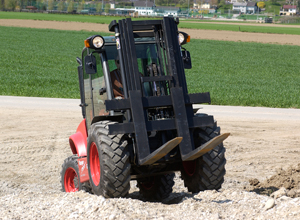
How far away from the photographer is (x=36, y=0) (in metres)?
127

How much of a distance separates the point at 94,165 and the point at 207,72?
2099 centimetres

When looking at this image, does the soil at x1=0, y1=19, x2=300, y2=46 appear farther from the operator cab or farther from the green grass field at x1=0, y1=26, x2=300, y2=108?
the operator cab

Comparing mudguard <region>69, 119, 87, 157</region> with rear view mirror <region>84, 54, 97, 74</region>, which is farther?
mudguard <region>69, 119, 87, 157</region>

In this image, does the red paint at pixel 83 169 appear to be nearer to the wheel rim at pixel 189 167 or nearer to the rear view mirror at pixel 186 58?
the wheel rim at pixel 189 167

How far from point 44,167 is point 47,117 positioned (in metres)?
3.73

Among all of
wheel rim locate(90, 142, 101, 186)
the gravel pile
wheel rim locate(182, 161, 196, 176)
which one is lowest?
the gravel pile

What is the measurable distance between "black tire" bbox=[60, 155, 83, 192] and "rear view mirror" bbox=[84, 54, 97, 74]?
152 cm

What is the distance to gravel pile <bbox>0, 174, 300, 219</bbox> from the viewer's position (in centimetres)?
452

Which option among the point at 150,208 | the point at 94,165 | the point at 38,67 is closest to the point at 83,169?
the point at 94,165

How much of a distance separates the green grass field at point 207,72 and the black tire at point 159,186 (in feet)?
30.3

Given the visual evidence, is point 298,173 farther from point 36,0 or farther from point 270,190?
point 36,0

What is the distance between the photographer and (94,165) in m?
5.30

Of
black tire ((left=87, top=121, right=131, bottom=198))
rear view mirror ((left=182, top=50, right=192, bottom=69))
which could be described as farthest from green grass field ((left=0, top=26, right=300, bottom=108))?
black tire ((left=87, top=121, right=131, bottom=198))

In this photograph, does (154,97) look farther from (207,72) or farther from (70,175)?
(207,72)
